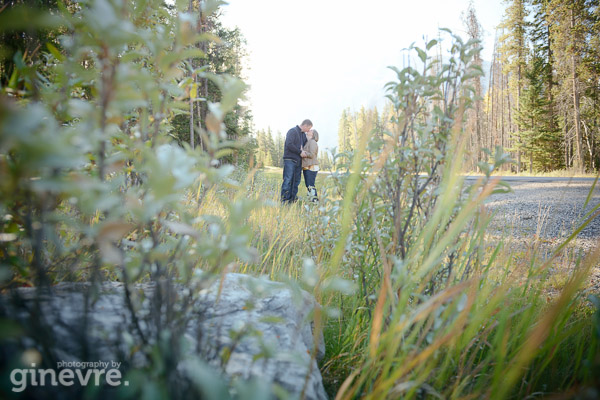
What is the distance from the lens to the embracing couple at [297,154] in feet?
23.5

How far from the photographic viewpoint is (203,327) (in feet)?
3.38

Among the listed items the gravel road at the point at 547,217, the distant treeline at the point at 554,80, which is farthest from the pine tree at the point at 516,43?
the gravel road at the point at 547,217

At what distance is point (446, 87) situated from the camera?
153 centimetres

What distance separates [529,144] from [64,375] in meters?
26.9

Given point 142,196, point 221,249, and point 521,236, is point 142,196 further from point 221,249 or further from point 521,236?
→ point 521,236

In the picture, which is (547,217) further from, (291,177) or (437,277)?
(291,177)

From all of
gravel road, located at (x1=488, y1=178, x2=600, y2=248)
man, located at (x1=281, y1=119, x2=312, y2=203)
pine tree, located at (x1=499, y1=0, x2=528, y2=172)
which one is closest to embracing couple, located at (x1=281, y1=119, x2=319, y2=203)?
man, located at (x1=281, y1=119, x2=312, y2=203)

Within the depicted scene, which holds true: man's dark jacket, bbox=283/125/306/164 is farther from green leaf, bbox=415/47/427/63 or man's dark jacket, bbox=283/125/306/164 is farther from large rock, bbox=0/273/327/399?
large rock, bbox=0/273/327/399

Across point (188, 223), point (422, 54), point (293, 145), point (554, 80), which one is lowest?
point (188, 223)

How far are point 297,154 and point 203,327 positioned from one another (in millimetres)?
6454

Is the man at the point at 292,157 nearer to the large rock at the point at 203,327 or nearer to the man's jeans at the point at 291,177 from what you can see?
the man's jeans at the point at 291,177

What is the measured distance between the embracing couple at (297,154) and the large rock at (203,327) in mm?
5703

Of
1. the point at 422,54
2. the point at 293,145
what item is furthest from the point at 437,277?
the point at 293,145

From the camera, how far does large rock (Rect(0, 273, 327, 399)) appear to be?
69cm
